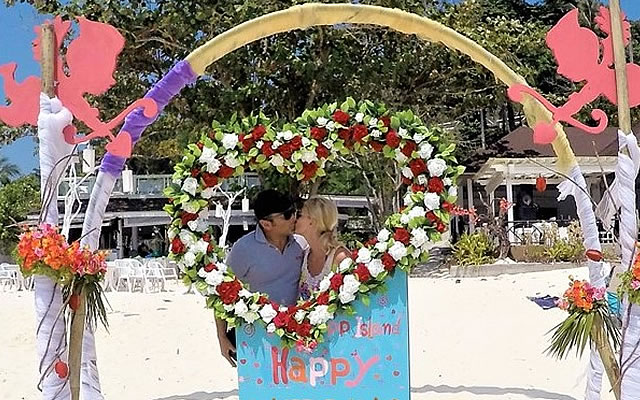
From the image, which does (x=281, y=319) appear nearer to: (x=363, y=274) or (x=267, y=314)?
(x=267, y=314)

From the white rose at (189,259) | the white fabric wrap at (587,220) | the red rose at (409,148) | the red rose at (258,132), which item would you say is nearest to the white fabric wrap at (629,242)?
the white fabric wrap at (587,220)

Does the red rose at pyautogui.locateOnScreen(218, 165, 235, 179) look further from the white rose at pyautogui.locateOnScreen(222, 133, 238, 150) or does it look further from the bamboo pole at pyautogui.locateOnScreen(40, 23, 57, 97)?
the bamboo pole at pyautogui.locateOnScreen(40, 23, 57, 97)

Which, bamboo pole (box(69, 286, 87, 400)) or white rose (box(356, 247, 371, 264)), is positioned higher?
white rose (box(356, 247, 371, 264))

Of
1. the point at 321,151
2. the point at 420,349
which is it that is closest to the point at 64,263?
the point at 321,151

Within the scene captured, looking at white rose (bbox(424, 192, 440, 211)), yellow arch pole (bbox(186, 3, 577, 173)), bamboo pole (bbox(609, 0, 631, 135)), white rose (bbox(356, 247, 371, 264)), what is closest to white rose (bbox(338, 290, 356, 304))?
white rose (bbox(356, 247, 371, 264))

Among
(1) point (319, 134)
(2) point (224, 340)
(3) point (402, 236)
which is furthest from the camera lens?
(2) point (224, 340)

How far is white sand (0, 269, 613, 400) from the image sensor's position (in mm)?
7418

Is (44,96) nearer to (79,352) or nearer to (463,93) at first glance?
(79,352)

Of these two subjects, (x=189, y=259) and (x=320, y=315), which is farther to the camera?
(x=189, y=259)

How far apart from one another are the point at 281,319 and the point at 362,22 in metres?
2.05

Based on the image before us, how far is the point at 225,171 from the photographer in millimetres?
5008

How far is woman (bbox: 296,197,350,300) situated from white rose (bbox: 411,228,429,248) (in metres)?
0.46

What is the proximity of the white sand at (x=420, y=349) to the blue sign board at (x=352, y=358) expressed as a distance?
190 cm

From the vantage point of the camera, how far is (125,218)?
30062 mm
